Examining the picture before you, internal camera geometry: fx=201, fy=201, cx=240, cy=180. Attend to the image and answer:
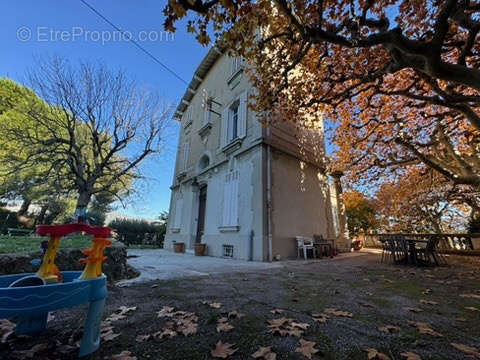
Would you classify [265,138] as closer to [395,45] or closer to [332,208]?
[395,45]

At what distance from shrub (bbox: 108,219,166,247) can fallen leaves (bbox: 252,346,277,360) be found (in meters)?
15.4

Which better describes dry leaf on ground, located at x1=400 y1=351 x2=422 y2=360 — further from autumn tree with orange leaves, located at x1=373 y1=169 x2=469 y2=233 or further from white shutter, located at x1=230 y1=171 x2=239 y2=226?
autumn tree with orange leaves, located at x1=373 y1=169 x2=469 y2=233

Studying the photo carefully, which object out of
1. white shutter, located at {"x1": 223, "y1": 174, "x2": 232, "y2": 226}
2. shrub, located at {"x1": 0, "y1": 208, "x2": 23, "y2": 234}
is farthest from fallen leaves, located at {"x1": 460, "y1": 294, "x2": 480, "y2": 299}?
shrub, located at {"x1": 0, "y1": 208, "x2": 23, "y2": 234}

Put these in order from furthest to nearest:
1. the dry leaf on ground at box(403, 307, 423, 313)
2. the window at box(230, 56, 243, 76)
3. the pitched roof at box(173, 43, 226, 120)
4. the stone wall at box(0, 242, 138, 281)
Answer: the pitched roof at box(173, 43, 226, 120) < the window at box(230, 56, 243, 76) < the stone wall at box(0, 242, 138, 281) < the dry leaf on ground at box(403, 307, 423, 313)

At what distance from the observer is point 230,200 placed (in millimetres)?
7914

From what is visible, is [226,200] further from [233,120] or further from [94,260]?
[94,260]

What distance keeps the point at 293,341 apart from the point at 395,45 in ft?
13.1

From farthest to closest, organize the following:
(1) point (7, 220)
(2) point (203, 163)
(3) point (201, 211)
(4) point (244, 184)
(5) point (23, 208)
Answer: (5) point (23, 208) → (1) point (7, 220) → (2) point (203, 163) → (3) point (201, 211) → (4) point (244, 184)

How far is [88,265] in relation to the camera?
4.60 ft

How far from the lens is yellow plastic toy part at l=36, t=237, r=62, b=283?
1.40m

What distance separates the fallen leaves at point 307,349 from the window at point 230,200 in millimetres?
5940

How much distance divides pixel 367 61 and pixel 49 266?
7674mm

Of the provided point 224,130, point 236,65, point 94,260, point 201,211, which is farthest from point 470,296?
point 236,65

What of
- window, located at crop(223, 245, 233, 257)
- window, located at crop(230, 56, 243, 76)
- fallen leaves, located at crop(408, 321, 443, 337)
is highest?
window, located at crop(230, 56, 243, 76)
